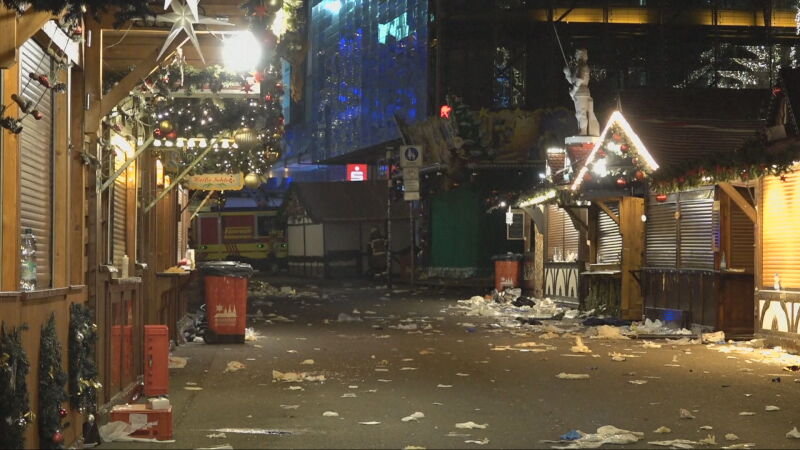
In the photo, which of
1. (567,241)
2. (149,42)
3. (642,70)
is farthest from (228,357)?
(642,70)

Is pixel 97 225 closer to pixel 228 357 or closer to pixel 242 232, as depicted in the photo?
pixel 228 357

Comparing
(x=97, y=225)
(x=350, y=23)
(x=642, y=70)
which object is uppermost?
(x=350, y=23)

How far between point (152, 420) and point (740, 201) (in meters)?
12.7

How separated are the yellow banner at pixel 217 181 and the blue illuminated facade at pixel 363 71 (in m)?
29.3

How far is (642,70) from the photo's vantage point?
170 feet

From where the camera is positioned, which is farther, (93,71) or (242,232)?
(242,232)

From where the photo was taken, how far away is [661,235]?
23484 mm

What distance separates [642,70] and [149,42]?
1679 inches

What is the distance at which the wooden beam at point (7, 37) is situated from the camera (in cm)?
669

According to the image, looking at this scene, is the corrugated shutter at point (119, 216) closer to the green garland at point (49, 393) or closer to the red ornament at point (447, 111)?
the green garland at point (49, 393)

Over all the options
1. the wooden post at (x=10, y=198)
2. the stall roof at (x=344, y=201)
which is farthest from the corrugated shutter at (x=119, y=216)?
the stall roof at (x=344, y=201)

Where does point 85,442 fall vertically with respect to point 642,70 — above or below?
below

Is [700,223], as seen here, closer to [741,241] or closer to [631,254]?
[741,241]

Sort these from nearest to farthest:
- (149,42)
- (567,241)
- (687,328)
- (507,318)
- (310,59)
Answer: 1. (149,42)
2. (687,328)
3. (507,318)
4. (567,241)
5. (310,59)
